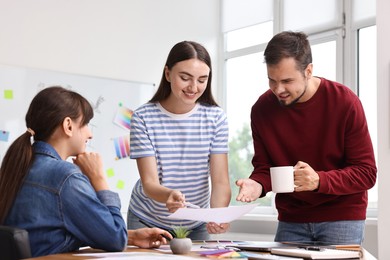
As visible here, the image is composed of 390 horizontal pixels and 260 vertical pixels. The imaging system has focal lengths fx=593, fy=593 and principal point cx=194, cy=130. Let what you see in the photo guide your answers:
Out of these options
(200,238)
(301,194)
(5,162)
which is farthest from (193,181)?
(5,162)

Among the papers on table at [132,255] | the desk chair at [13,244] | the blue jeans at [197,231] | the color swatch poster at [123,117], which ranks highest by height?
the color swatch poster at [123,117]

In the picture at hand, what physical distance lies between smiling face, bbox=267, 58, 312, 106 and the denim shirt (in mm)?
803

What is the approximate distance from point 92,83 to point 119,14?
0.67 metres

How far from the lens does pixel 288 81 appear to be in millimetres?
2164

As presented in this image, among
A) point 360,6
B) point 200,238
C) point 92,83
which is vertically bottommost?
point 200,238

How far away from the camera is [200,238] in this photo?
232cm

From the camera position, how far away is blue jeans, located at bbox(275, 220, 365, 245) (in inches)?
83.1

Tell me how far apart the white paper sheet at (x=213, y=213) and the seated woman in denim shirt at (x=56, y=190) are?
189 millimetres

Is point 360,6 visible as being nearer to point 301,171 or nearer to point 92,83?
point 92,83

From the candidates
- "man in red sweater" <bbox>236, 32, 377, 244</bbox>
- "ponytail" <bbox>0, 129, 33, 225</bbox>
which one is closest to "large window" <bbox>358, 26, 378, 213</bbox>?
"man in red sweater" <bbox>236, 32, 377, 244</bbox>

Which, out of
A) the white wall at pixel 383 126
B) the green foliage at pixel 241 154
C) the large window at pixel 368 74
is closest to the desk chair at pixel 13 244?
the white wall at pixel 383 126

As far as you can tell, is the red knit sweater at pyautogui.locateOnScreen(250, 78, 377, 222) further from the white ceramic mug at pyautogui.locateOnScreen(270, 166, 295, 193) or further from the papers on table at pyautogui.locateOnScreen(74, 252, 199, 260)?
the papers on table at pyautogui.locateOnScreen(74, 252, 199, 260)

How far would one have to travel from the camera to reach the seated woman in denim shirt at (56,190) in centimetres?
170

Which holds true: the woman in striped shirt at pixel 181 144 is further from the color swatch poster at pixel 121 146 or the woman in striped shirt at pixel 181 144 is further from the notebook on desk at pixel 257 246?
the color swatch poster at pixel 121 146
